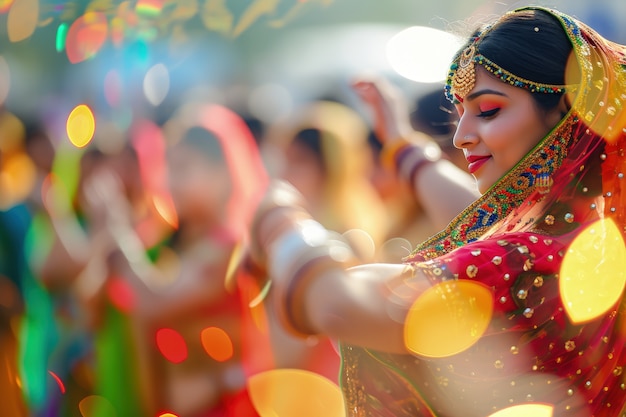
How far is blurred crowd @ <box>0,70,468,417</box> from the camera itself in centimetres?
254

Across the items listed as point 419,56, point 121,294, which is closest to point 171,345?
point 121,294

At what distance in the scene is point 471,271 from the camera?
113 cm

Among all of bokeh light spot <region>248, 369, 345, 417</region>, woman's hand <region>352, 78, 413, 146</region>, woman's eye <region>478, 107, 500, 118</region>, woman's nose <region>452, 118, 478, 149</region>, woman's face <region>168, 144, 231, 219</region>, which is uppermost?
woman's eye <region>478, 107, 500, 118</region>

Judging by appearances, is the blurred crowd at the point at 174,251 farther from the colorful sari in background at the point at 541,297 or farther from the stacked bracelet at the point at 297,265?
the stacked bracelet at the point at 297,265

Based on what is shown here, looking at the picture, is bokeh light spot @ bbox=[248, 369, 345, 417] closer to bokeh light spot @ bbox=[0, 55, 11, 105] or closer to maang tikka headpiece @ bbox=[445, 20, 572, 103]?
maang tikka headpiece @ bbox=[445, 20, 572, 103]

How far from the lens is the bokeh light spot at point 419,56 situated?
411 cm

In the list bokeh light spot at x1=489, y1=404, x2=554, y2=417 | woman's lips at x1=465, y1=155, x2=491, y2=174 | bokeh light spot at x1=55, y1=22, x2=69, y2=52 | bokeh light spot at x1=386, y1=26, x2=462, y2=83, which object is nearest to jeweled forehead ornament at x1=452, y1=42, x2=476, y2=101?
woman's lips at x1=465, y1=155, x2=491, y2=174

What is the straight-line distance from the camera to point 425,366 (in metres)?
1.26

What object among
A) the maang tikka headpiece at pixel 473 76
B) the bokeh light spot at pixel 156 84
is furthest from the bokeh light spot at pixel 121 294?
the bokeh light spot at pixel 156 84

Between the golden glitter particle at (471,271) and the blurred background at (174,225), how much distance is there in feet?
1.04

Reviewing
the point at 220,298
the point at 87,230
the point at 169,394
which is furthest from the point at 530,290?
Answer: the point at 87,230

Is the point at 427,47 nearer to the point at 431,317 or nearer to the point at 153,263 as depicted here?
the point at 153,263

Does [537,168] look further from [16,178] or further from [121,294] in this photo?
[16,178]

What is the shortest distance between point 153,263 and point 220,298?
518mm
